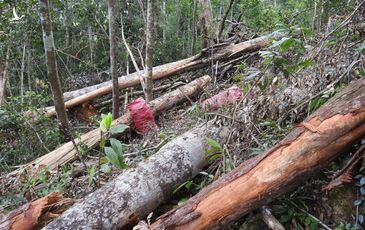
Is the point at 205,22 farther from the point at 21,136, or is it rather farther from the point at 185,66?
the point at 21,136

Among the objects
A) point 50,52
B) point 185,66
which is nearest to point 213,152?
point 50,52

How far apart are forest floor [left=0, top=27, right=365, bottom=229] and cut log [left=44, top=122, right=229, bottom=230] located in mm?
155

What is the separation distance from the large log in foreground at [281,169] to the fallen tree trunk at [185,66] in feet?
16.0

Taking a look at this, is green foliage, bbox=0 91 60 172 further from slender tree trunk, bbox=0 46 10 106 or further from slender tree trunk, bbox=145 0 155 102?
slender tree trunk, bbox=0 46 10 106

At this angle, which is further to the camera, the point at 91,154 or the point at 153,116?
the point at 153,116

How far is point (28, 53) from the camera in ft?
27.9

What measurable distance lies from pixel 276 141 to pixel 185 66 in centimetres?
477

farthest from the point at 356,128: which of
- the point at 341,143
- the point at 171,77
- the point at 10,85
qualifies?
the point at 10,85

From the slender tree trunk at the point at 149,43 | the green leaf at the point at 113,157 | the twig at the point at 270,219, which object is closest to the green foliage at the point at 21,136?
the slender tree trunk at the point at 149,43

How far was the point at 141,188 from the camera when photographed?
117 inches

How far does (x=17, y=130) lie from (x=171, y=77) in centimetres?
350

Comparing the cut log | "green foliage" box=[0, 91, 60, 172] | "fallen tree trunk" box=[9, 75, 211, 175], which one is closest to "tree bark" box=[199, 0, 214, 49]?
"fallen tree trunk" box=[9, 75, 211, 175]

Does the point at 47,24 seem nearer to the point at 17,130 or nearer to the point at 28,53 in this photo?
the point at 17,130

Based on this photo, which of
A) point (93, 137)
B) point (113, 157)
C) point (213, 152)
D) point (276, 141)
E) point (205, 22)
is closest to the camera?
point (276, 141)
